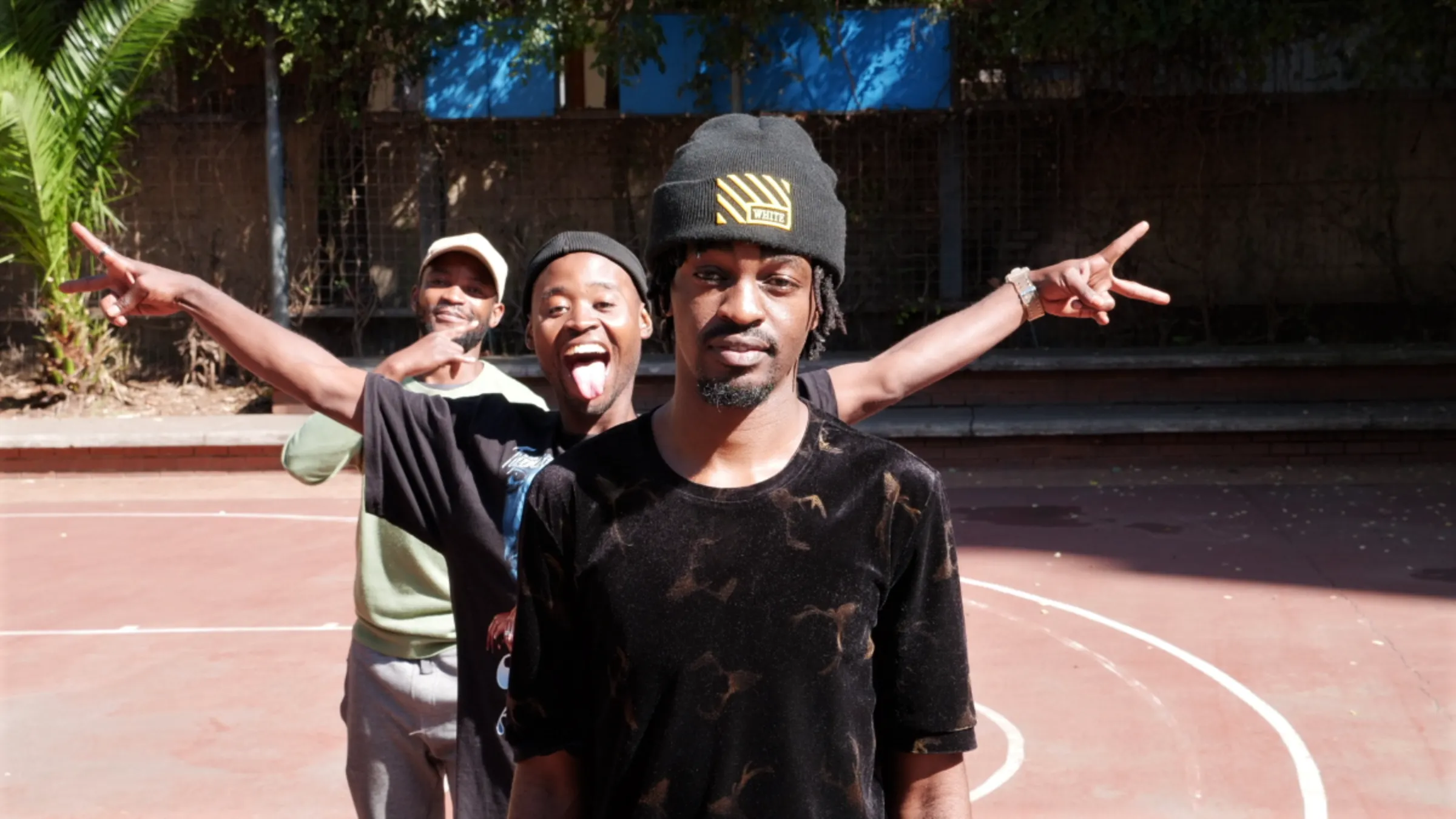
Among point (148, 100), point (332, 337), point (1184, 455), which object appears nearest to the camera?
point (1184, 455)

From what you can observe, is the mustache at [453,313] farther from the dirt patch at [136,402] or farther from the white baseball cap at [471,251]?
the dirt patch at [136,402]

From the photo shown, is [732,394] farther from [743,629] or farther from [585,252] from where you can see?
[585,252]

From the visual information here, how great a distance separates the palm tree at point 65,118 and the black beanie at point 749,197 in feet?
41.9

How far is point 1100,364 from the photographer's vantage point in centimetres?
1322

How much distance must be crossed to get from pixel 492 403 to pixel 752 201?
48.9 inches

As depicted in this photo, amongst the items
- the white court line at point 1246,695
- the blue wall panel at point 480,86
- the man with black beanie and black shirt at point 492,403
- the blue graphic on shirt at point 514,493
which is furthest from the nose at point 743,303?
the blue wall panel at point 480,86

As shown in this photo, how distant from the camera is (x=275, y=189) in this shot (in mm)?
14320

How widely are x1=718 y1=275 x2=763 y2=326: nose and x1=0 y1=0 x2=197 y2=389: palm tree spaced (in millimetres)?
12869

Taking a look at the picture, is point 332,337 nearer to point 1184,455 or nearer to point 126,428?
point 126,428

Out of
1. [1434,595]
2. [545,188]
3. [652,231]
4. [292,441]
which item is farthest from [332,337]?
[652,231]

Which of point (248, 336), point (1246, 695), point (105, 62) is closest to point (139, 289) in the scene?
point (248, 336)

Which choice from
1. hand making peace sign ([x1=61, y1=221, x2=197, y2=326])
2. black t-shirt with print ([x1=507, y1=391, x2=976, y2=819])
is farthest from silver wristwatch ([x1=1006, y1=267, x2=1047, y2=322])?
hand making peace sign ([x1=61, y1=221, x2=197, y2=326])

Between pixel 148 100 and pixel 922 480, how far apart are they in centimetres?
Answer: 1380

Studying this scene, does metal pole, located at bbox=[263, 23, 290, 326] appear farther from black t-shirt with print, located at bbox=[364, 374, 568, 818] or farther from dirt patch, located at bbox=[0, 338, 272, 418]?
black t-shirt with print, located at bbox=[364, 374, 568, 818]
